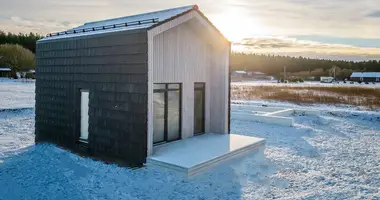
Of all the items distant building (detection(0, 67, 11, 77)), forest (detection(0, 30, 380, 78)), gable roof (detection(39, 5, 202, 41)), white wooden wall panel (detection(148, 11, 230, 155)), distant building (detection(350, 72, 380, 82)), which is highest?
forest (detection(0, 30, 380, 78))

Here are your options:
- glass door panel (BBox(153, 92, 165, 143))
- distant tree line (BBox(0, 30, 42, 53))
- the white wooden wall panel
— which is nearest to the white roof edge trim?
the white wooden wall panel

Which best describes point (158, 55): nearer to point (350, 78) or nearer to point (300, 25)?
point (300, 25)

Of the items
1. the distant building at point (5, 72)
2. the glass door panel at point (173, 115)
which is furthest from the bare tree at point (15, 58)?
the glass door panel at point (173, 115)

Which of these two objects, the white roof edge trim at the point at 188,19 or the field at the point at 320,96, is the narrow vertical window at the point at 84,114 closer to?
the white roof edge trim at the point at 188,19

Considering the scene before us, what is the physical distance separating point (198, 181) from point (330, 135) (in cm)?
707

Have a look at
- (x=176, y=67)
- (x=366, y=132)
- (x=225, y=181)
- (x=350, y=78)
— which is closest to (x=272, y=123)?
(x=366, y=132)

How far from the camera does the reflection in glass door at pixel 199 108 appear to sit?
9234 millimetres

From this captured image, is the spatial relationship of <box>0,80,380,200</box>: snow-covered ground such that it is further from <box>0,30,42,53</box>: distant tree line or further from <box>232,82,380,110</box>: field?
<box>0,30,42,53</box>: distant tree line

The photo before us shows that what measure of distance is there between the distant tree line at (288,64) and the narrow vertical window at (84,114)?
90004mm

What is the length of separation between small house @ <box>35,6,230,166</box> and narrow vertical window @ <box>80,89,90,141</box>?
26mm

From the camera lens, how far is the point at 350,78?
76.5 meters

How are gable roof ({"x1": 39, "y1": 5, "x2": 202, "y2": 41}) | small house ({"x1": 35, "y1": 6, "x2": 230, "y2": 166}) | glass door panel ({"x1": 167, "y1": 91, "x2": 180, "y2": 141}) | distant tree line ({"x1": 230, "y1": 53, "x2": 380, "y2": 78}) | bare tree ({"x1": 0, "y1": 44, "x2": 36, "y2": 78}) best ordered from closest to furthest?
small house ({"x1": 35, "y1": 6, "x2": 230, "y2": 166})
gable roof ({"x1": 39, "y1": 5, "x2": 202, "y2": 41})
glass door panel ({"x1": 167, "y1": 91, "x2": 180, "y2": 141})
bare tree ({"x1": 0, "y1": 44, "x2": 36, "y2": 78})
distant tree line ({"x1": 230, "y1": 53, "x2": 380, "y2": 78})

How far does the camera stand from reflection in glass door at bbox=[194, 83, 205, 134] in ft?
30.3

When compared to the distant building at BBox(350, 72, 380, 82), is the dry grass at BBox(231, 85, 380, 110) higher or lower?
lower
